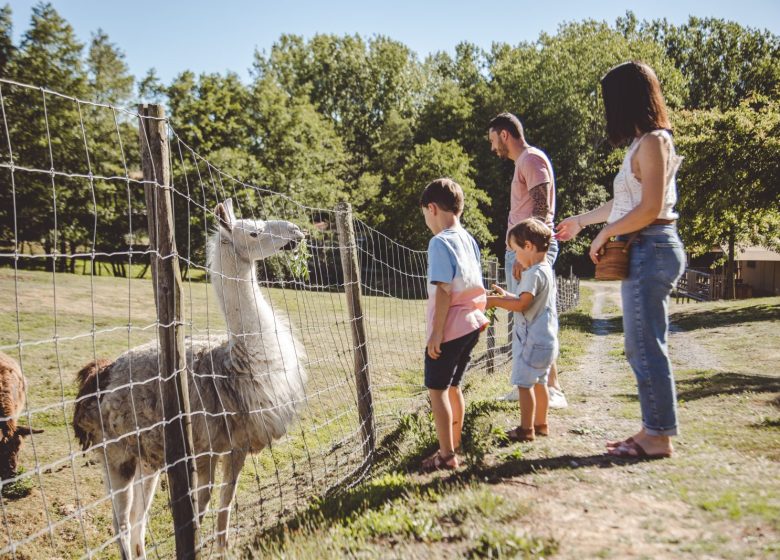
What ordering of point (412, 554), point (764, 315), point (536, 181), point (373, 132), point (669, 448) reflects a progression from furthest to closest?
point (373, 132) → point (764, 315) → point (536, 181) → point (669, 448) → point (412, 554)

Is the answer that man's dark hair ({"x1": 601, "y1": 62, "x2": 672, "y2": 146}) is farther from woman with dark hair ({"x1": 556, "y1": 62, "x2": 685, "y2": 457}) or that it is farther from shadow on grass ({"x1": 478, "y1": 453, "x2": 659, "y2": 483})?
shadow on grass ({"x1": 478, "y1": 453, "x2": 659, "y2": 483})

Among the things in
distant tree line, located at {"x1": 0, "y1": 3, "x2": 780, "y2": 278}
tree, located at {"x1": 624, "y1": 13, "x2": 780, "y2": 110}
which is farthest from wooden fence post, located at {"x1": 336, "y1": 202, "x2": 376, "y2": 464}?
tree, located at {"x1": 624, "y1": 13, "x2": 780, "y2": 110}

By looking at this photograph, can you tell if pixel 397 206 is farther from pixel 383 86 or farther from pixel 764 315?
pixel 383 86

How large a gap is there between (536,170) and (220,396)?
2.96 meters

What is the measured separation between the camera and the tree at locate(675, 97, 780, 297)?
55.3 ft

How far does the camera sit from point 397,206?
104 ft

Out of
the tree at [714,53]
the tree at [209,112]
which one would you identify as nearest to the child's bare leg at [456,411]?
the tree at [209,112]

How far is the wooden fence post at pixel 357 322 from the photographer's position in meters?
4.86

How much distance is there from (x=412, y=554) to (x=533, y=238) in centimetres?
214

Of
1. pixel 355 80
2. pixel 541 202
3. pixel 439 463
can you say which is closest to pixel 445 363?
pixel 439 463

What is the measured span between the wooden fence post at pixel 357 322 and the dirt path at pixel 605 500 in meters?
1.63

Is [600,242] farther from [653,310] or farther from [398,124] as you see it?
[398,124]

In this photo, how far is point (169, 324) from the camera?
2.91 meters

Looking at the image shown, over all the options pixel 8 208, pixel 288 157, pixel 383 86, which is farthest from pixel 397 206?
pixel 383 86
